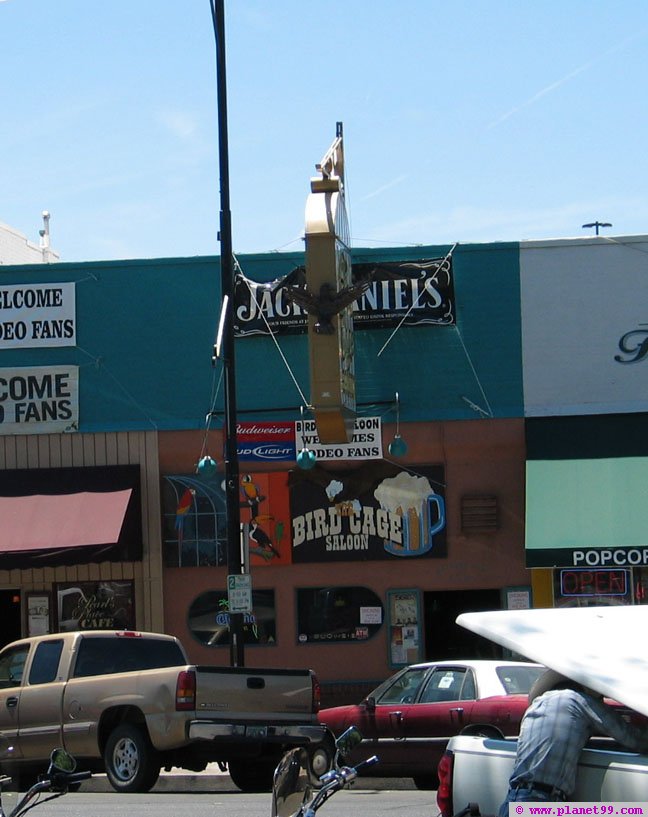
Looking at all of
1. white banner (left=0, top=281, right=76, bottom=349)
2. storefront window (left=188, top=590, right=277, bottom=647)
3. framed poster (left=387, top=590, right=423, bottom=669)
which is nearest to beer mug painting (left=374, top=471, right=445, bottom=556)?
framed poster (left=387, top=590, right=423, bottom=669)

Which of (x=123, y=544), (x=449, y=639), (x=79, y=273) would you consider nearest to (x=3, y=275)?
(x=79, y=273)

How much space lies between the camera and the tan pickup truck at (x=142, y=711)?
42.0ft

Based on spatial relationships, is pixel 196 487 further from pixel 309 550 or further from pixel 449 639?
pixel 449 639

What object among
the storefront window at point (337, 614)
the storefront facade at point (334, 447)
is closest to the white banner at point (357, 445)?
the storefront facade at point (334, 447)

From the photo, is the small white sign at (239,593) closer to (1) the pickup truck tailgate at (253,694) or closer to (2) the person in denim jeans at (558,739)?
(1) the pickup truck tailgate at (253,694)

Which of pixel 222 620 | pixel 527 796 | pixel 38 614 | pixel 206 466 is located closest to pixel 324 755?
pixel 206 466

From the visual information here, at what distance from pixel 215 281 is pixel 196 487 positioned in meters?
3.34

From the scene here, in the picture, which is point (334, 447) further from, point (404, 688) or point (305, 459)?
point (404, 688)

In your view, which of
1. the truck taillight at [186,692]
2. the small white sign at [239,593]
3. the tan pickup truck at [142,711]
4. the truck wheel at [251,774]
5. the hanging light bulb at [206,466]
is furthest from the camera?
the hanging light bulb at [206,466]

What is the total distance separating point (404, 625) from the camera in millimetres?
20719

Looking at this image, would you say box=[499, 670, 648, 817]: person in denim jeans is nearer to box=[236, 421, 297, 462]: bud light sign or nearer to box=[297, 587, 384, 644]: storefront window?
box=[297, 587, 384, 644]: storefront window

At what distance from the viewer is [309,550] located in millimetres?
20766

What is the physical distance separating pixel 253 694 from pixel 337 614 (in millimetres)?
7752

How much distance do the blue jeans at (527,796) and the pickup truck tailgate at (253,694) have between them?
7.67 metres
